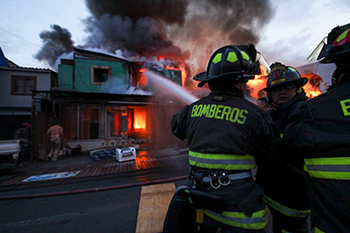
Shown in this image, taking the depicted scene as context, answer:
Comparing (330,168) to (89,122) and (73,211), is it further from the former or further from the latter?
(89,122)

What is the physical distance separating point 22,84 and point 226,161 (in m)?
16.9

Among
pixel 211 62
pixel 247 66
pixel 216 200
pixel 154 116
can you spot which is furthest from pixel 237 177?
pixel 154 116

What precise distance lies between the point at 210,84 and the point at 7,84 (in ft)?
56.0

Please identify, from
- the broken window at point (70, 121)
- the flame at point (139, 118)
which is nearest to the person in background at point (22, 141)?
the broken window at point (70, 121)

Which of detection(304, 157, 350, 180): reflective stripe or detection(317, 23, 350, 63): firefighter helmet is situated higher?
detection(317, 23, 350, 63): firefighter helmet

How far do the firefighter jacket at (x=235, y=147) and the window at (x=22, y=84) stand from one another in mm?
15868

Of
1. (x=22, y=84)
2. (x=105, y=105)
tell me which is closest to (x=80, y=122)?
(x=105, y=105)

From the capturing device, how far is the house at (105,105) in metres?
10.5

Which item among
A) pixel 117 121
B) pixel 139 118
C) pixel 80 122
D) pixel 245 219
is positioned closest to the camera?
pixel 245 219

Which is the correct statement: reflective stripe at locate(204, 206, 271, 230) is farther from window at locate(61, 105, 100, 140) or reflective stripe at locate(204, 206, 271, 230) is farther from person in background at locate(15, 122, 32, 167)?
window at locate(61, 105, 100, 140)

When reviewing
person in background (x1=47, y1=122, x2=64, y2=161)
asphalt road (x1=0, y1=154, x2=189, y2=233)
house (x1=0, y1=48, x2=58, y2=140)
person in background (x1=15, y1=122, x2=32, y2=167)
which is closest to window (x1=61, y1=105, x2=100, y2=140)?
person in background (x1=47, y1=122, x2=64, y2=161)

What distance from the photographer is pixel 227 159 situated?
4.34ft

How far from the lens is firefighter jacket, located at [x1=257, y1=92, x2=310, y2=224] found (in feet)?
5.56

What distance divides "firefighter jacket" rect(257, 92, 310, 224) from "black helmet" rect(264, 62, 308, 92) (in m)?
0.30
